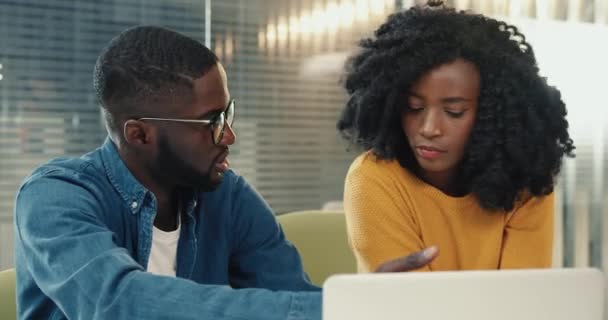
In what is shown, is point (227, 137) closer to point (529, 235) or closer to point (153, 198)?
point (153, 198)

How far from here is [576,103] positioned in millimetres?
3523

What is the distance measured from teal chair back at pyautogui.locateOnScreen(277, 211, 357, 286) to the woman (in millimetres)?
148

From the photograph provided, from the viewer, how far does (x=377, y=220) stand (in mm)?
1407

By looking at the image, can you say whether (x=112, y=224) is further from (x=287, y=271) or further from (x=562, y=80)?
(x=562, y=80)

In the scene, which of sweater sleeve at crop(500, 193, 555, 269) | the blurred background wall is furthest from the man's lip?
Answer: the blurred background wall

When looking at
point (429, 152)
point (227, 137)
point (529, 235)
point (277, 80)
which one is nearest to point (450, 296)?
point (227, 137)

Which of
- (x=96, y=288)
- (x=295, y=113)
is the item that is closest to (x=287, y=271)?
(x=96, y=288)

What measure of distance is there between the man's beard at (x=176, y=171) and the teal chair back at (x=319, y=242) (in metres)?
0.38

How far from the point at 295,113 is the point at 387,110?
182 cm

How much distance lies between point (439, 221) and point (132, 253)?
60 centimetres

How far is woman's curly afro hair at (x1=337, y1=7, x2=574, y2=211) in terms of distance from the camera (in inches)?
55.7

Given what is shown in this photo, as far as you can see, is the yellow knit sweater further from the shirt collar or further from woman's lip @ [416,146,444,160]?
the shirt collar

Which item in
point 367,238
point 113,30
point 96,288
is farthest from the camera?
point 113,30

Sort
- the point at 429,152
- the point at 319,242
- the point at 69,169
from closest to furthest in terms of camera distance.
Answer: the point at 69,169 < the point at 429,152 < the point at 319,242
